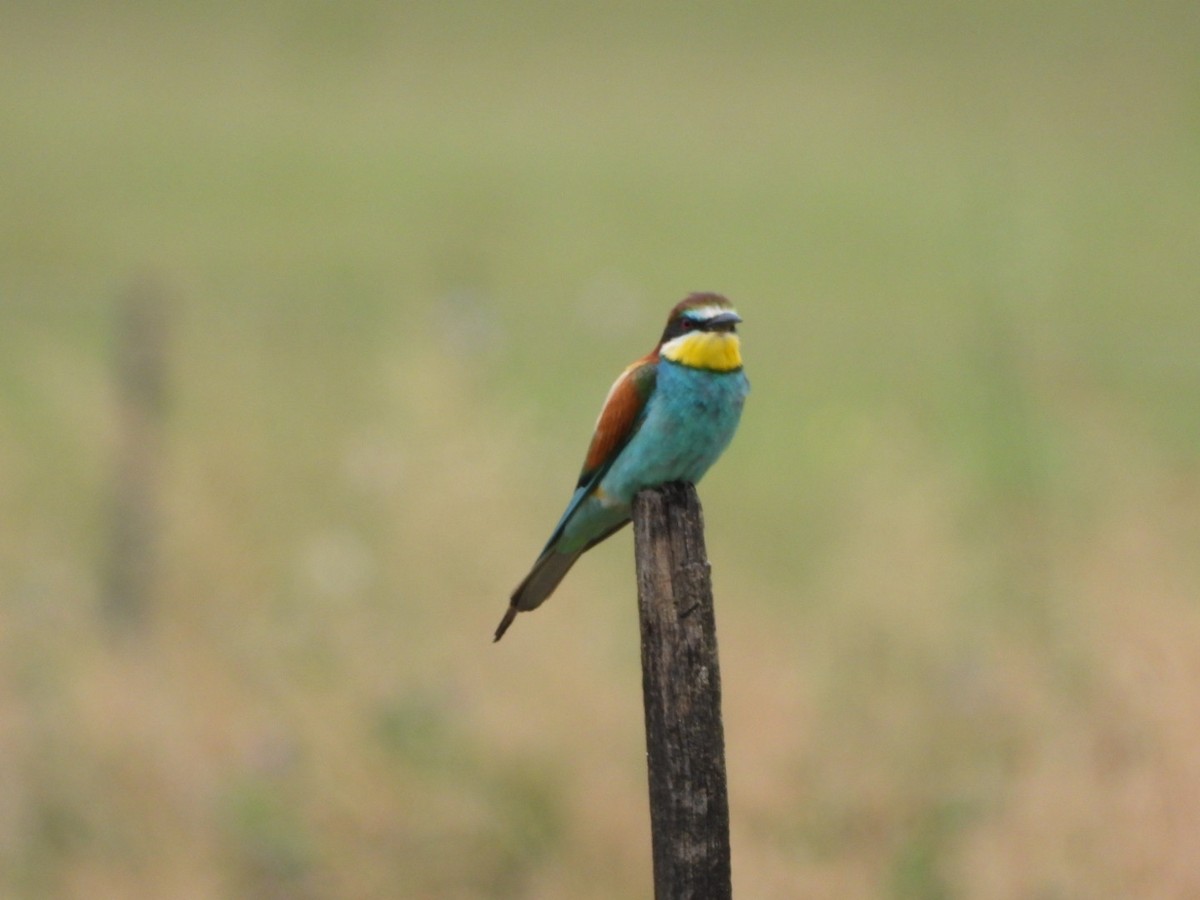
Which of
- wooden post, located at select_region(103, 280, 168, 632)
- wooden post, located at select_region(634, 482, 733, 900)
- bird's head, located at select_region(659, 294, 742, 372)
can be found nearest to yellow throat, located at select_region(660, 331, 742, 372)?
A: bird's head, located at select_region(659, 294, 742, 372)

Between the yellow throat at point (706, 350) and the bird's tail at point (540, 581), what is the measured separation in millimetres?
432

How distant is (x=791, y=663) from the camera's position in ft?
17.5

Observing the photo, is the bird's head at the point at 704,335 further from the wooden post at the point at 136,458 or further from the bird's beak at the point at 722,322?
→ the wooden post at the point at 136,458

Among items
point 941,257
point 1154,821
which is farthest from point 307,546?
A: point 941,257

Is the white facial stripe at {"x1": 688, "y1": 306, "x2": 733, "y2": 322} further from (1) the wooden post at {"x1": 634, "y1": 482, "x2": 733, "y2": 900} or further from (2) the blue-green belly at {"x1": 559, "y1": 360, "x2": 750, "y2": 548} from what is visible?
(1) the wooden post at {"x1": 634, "y1": 482, "x2": 733, "y2": 900}

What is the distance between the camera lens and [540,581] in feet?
10.9

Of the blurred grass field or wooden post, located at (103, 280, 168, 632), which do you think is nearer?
the blurred grass field

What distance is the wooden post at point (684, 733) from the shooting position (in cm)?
248

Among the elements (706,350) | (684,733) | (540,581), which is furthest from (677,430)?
(684,733)

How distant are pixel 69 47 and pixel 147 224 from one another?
26.3 ft

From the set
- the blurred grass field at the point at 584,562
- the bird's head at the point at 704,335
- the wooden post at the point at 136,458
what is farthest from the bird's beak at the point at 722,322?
the wooden post at the point at 136,458

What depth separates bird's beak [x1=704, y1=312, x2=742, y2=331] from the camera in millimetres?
3312

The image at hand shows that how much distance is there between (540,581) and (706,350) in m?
0.53

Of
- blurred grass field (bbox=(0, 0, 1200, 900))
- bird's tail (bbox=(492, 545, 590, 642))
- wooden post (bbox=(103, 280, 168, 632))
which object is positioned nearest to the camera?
bird's tail (bbox=(492, 545, 590, 642))
